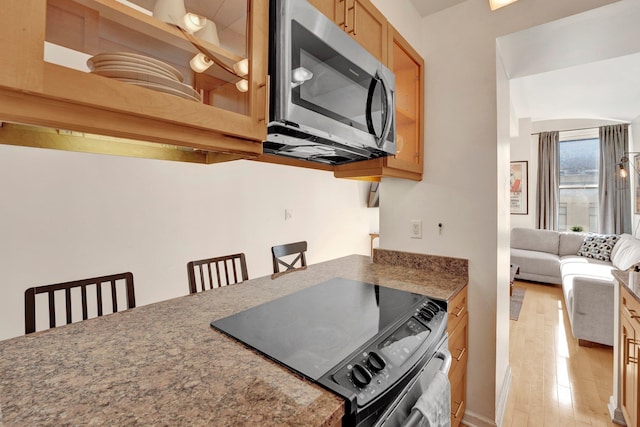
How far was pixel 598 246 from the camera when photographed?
434 centimetres

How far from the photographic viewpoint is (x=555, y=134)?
544cm

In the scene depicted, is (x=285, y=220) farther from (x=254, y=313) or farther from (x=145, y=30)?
(x=145, y=30)

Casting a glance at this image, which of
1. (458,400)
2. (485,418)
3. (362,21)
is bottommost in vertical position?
(485,418)

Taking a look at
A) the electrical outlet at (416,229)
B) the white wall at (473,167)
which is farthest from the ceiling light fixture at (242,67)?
the electrical outlet at (416,229)

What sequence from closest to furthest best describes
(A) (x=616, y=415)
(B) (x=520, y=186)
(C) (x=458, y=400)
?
(C) (x=458, y=400), (A) (x=616, y=415), (B) (x=520, y=186)

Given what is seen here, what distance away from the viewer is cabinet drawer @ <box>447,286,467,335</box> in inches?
54.1

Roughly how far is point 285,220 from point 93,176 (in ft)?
6.69

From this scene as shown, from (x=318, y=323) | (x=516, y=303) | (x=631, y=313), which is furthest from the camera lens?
(x=516, y=303)

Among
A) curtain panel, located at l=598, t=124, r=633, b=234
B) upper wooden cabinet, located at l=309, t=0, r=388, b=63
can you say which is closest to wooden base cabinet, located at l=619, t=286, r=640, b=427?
upper wooden cabinet, located at l=309, t=0, r=388, b=63

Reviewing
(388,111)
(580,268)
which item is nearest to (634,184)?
(580,268)

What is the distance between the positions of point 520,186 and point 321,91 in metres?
6.08

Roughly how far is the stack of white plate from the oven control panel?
32.4 inches

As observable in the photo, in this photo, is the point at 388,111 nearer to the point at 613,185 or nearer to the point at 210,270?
the point at 210,270

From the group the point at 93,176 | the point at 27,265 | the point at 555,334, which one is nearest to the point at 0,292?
the point at 27,265
